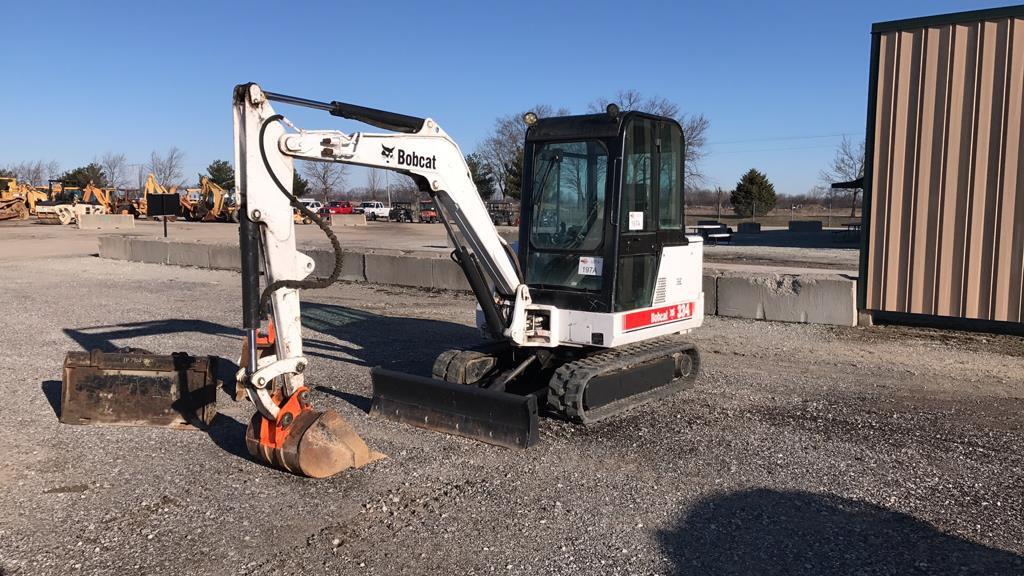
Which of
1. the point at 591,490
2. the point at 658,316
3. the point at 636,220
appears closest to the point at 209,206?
the point at 658,316

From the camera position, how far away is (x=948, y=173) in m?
11.1

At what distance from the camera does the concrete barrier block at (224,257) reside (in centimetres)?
2034

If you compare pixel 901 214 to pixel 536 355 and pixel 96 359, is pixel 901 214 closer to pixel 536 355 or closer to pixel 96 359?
pixel 536 355

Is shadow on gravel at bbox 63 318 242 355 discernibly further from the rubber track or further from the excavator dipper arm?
the rubber track

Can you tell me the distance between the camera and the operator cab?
698 centimetres

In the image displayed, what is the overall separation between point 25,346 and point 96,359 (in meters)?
4.40

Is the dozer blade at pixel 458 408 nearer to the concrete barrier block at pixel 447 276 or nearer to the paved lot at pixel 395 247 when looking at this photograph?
the concrete barrier block at pixel 447 276

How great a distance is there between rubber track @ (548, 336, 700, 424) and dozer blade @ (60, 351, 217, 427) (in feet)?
9.65

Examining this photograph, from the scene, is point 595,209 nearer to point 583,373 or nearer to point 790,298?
point 583,373

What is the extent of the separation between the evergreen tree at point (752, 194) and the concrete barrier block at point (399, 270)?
46.0 meters

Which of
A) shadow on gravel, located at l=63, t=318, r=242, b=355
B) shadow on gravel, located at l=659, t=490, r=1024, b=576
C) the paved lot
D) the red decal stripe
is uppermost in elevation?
the red decal stripe

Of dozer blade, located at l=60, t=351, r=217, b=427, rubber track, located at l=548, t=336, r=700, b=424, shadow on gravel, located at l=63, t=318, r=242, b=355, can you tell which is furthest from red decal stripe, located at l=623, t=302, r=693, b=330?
shadow on gravel, located at l=63, t=318, r=242, b=355

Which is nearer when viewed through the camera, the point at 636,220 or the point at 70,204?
the point at 636,220

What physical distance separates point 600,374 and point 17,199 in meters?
49.5
